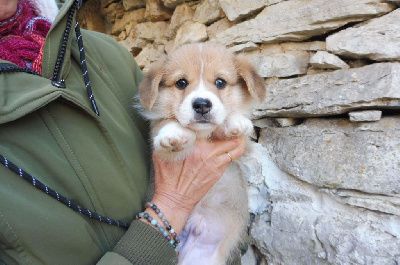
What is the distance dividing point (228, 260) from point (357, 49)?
4.64 feet

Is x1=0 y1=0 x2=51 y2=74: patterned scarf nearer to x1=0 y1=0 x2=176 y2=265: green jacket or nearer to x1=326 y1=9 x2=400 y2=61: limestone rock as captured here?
x1=0 y1=0 x2=176 y2=265: green jacket

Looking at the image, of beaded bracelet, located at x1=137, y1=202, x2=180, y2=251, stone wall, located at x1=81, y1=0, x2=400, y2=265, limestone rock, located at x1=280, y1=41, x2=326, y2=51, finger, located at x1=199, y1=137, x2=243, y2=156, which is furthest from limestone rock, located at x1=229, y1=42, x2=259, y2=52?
beaded bracelet, located at x1=137, y1=202, x2=180, y2=251

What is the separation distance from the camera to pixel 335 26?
1.84 meters

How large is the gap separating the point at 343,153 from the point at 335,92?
350 millimetres

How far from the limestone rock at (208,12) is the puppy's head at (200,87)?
81 centimetres

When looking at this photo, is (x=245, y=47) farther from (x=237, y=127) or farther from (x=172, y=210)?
(x=172, y=210)

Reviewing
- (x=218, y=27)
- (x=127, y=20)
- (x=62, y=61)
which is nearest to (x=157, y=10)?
(x=127, y=20)

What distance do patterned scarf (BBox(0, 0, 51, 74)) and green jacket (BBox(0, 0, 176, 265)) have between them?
0.49 feet

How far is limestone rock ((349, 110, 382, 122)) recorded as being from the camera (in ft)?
5.47

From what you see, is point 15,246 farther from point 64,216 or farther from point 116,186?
point 116,186

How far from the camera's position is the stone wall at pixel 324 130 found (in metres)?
1.63

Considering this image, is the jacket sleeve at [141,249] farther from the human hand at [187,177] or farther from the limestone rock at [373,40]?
the limestone rock at [373,40]

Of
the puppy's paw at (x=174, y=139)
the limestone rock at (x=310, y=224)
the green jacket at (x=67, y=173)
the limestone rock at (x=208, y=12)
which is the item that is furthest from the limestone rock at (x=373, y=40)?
the green jacket at (x=67, y=173)

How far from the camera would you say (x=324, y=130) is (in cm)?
188
